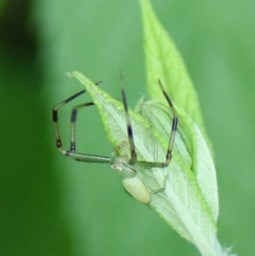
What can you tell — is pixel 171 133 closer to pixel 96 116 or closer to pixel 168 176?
pixel 168 176

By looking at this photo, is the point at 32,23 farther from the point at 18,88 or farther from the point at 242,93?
the point at 242,93

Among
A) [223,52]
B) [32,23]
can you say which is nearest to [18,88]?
[32,23]

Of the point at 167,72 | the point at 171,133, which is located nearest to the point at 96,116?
the point at 167,72

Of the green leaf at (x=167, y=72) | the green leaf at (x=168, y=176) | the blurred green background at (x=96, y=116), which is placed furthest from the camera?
the blurred green background at (x=96, y=116)

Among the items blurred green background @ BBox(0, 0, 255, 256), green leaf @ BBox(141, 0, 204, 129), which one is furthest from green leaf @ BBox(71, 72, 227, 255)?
blurred green background @ BBox(0, 0, 255, 256)

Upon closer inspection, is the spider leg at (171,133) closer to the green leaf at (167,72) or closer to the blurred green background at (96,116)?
the green leaf at (167,72)

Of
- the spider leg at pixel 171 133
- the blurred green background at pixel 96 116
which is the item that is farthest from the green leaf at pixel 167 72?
the blurred green background at pixel 96 116

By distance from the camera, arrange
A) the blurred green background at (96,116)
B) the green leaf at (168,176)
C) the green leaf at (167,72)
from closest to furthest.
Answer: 1. the green leaf at (168,176)
2. the green leaf at (167,72)
3. the blurred green background at (96,116)
